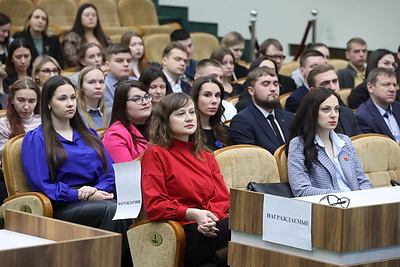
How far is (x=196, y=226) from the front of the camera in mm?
3873

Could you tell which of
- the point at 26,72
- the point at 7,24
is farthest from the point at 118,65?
the point at 7,24

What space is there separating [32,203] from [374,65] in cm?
393

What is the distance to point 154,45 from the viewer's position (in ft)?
28.0

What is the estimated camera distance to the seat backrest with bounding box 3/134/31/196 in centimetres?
411

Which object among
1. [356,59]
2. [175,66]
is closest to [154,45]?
[175,66]

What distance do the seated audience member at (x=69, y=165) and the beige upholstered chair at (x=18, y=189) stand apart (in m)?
0.05

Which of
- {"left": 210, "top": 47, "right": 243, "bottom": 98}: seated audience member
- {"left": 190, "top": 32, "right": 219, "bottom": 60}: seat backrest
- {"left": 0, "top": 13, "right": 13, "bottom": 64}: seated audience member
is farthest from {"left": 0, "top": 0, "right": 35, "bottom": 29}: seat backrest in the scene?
{"left": 210, "top": 47, "right": 243, "bottom": 98}: seated audience member

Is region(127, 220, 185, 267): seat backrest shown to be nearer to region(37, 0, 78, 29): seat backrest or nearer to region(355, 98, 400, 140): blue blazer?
region(355, 98, 400, 140): blue blazer

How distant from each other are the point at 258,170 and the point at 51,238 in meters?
1.71

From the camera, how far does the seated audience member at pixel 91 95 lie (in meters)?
5.34

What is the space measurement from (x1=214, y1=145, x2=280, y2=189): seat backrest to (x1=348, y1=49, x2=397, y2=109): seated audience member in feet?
8.08

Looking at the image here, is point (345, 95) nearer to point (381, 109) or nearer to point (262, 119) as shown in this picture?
point (381, 109)

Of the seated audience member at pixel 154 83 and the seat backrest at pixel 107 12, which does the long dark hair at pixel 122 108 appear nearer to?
the seated audience member at pixel 154 83

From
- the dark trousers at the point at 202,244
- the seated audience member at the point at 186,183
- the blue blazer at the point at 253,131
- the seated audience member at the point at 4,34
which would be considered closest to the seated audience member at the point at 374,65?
the blue blazer at the point at 253,131
